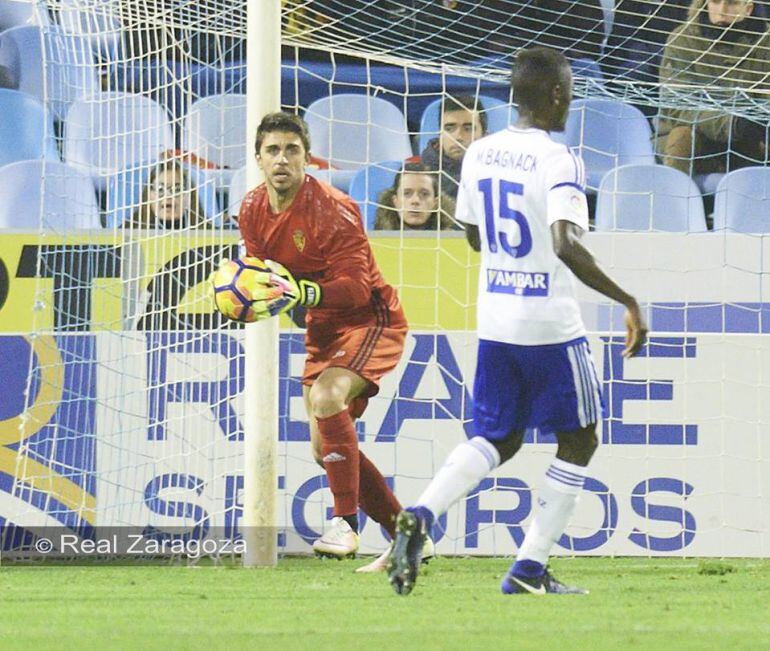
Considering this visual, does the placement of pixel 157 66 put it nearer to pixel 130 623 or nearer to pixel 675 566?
pixel 675 566

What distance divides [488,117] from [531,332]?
4195 mm

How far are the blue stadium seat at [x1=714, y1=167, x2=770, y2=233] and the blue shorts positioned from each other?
12.8 ft

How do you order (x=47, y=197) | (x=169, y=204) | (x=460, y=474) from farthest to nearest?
(x=47, y=197)
(x=169, y=204)
(x=460, y=474)

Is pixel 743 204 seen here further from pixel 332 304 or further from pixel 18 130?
pixel 18 130

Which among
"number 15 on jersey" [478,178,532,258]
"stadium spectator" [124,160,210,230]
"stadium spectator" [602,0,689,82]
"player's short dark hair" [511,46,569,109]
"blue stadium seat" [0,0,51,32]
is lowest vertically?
"number 15 on jersey" [478,178,532,258]

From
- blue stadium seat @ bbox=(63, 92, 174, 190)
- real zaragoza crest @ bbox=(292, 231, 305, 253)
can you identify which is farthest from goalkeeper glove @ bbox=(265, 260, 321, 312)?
blue stadium seat @ bbox=(63, 92, 174, 190)

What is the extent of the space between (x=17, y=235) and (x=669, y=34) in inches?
155

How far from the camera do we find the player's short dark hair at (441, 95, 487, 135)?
888 centimetres

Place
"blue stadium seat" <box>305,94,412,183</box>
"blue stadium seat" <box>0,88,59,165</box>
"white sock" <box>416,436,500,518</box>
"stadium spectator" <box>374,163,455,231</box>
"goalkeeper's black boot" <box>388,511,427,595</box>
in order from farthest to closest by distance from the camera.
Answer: "blue stadium seat" <box>0,88,59,165</box>
"blue stadium seat" <box>305,94,412,183</box>
"stadium spectator" <box>374,163,455,231</box>
"white sock" <box>416,436,500,518</box>
"goalkeeper's black boot" <box>388,511,427,595</box>

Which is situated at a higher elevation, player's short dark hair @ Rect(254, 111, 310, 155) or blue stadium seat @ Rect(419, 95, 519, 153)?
blue stadium seat @ Rect(419, 95, 519, 153)

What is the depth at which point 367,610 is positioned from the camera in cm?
475

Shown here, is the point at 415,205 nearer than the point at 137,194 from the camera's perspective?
No

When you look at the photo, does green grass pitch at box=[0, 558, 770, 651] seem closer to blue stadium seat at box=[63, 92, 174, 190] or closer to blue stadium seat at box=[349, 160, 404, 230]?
blue stadium seat at box=[63, 92, 174, 190]

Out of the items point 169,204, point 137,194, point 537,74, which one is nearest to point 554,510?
point 537,74
